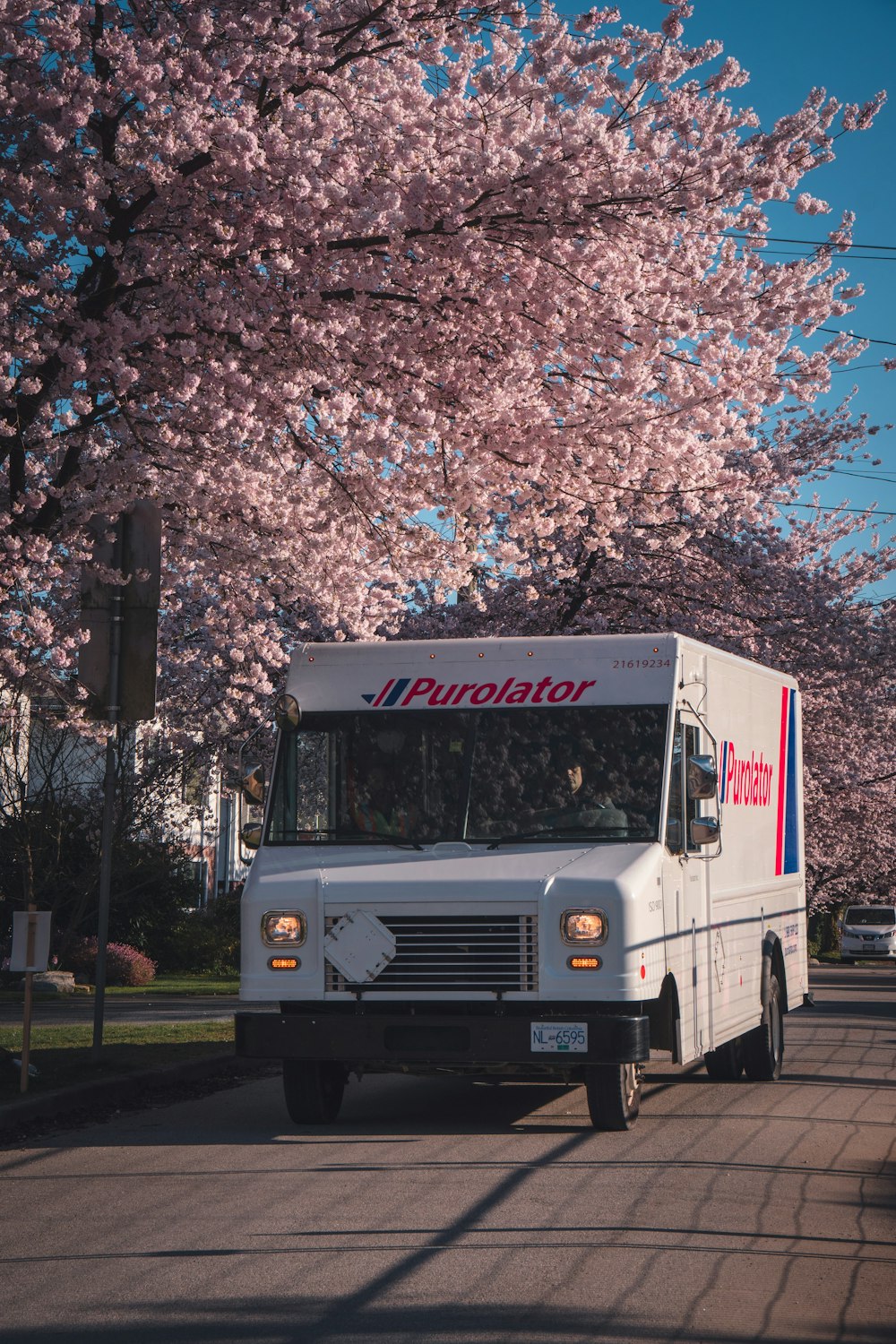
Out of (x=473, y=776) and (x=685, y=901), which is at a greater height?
(x=473, y=776)

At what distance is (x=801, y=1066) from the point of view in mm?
15539

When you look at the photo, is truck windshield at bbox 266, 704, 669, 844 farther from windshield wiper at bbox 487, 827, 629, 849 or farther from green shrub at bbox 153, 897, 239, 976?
green shrub at bbox 153, 897, 239, 976

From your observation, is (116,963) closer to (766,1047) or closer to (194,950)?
(194,950)

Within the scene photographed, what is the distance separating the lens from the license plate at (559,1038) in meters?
9.78

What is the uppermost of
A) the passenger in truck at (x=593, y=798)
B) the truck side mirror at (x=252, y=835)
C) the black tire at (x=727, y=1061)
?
the passenger in truck at (x=593, y=798)

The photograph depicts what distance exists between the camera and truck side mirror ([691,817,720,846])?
1082cm

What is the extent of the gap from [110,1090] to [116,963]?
1684 centimetres

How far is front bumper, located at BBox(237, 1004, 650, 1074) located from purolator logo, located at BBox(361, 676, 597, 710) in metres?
2.07

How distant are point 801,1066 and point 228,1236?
925 cm

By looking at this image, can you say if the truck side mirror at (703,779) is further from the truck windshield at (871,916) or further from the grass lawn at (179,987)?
the truck windshield at (871,916)

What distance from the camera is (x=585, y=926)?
980 centimetres

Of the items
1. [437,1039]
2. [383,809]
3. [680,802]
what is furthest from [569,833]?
[437,1039]

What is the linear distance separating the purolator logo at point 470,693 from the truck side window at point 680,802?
67cm

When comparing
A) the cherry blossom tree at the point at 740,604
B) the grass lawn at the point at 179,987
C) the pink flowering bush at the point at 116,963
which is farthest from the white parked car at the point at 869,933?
the pink flowering bush at the point at 116,963
